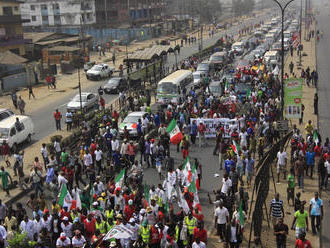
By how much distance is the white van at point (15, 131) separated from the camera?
2371 centimetres

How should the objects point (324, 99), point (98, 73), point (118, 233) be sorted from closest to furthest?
point (118, 233) < point (324, 99) < point (98, 73)

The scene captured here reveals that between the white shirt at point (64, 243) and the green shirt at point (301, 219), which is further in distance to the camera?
the green shirt at point (301, 219)

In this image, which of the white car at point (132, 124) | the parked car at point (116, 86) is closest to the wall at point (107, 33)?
the parked car at point (116, 86)

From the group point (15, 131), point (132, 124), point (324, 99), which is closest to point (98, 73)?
point (324, 99)

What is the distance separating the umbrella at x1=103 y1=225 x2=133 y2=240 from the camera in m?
11.8

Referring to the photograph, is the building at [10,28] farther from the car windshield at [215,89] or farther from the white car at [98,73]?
the car windshield at [215,89]

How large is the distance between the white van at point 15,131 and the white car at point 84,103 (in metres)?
5.27

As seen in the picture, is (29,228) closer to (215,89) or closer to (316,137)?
(316,137)

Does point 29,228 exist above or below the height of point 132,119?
above

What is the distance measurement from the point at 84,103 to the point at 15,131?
26.3ft

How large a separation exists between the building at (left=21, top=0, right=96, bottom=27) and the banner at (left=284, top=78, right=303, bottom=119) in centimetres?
6720

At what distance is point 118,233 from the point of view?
1191cm

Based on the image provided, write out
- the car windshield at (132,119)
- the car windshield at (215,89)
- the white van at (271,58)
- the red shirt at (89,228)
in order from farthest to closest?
the white van at (271,58) → the car windshield at (215,89) → the car windshield at (132,119) → the red shirt at (89,228)

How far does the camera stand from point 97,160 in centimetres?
1998
